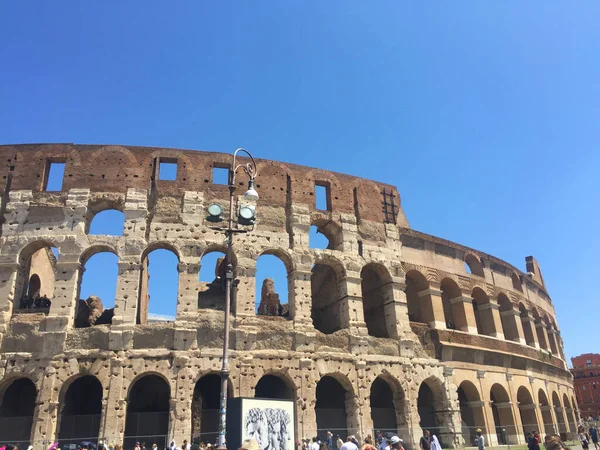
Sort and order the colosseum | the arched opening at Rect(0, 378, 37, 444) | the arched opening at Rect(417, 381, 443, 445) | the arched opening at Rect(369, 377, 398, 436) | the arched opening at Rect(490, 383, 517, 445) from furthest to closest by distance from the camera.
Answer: the arched opening at Rect(490, 383, 517, 445), the arched opening at Rect(417, 381, 443, 445), the arched opening at Rect(369, 377, 398, 436), the colosseum, the arched opening at Rect(0, 378, 37, 444)

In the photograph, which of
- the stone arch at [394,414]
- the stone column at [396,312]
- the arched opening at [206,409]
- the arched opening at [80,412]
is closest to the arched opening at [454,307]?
the stone column at [396,312]

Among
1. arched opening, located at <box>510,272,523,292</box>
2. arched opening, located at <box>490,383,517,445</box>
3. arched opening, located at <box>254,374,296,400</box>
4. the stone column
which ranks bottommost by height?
arched opening, located at <box>490,383,517,445</box>

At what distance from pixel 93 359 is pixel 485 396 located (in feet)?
54.4

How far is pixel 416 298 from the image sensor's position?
77.7 feet

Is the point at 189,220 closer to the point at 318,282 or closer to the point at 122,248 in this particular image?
the point at 122,248

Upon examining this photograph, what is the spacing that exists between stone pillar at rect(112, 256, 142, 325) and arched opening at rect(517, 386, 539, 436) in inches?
753

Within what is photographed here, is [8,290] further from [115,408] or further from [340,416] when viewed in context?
[340,416]

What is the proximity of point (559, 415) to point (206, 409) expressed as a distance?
20.9 meters

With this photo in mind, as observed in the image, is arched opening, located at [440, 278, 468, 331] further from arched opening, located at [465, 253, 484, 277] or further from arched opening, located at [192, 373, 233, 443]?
arched opening, located at [192, 373, 233, 443]

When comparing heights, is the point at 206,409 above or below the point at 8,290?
below

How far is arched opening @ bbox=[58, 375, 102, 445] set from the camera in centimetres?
1686

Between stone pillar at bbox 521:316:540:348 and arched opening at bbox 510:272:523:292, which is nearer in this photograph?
stone pillar at bbox 521:316:540:348

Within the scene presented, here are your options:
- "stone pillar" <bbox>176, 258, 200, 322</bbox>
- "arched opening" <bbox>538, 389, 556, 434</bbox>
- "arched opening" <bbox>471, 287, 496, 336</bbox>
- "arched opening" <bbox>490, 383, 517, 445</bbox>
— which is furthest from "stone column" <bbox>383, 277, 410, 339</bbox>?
"arched opening" <bbox>538, 389, 556, 434</bbox>

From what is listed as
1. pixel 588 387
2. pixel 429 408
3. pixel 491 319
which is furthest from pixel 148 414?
pixel 588 387
